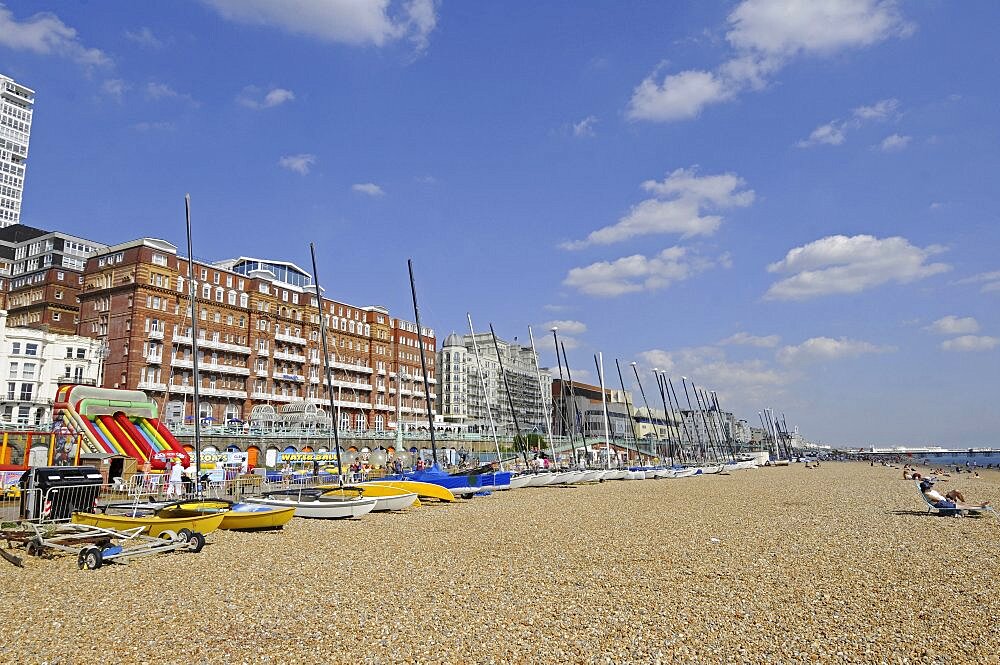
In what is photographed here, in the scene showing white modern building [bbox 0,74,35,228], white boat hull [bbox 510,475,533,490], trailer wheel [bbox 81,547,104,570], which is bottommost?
trailer wheel [bbox 81,547,104,570]

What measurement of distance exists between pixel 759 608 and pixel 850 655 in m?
2.34

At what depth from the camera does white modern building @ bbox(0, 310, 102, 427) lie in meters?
64.9

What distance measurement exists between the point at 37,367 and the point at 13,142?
126591mm

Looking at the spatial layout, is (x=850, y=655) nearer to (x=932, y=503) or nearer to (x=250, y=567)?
(x=250, y=567)

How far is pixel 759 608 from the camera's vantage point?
434 inches

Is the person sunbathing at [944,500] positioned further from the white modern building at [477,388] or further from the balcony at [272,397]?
the white modern building at [477,388]

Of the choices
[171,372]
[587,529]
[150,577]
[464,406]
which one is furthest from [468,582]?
[464,406]

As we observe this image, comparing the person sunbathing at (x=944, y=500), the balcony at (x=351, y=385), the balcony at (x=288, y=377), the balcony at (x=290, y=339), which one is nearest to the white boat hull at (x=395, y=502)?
the person sunbathing at (x=944, y=500)

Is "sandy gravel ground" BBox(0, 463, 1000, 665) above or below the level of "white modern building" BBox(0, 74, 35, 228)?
below

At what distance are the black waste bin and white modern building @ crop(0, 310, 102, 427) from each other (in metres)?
51.7

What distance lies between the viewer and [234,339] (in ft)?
268

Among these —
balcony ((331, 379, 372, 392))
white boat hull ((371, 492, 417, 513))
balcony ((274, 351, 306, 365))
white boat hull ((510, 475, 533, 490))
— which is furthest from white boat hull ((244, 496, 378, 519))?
balcony ((331, 379, 372, 392))

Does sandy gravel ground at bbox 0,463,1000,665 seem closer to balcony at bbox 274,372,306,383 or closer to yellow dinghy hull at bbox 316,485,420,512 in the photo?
yellow dinghy hull at bbox 316,485,420,512

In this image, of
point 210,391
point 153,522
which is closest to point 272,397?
point 210,391
